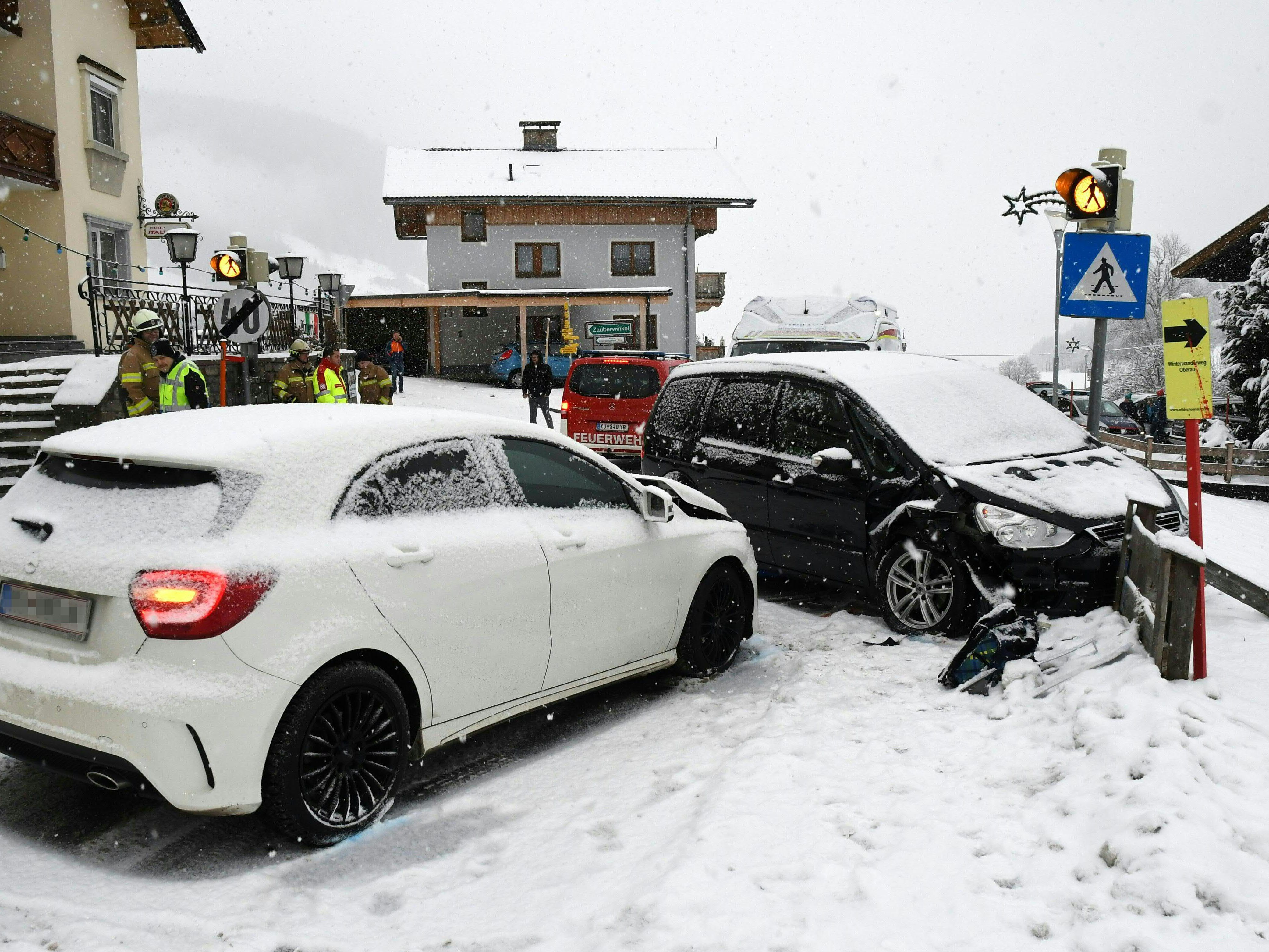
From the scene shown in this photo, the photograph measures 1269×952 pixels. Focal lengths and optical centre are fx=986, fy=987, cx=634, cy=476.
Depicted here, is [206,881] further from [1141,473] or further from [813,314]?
[813,314]

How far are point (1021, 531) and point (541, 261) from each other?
38358 millimetres

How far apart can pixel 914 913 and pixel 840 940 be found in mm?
285

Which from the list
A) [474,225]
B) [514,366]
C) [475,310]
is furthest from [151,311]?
[474,225]

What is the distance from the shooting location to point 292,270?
22.7m

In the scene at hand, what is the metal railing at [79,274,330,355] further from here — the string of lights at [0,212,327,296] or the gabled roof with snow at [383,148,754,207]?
the gabled roof with snow at [383,148,754,207]

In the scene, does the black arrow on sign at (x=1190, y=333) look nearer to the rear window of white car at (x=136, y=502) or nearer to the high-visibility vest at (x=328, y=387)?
the rear window of white car at (x=136, y=502)

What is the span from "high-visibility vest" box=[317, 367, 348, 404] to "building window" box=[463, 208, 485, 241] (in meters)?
30.2

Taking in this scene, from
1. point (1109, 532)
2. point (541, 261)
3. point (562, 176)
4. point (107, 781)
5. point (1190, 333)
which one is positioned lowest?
point (107, 781)

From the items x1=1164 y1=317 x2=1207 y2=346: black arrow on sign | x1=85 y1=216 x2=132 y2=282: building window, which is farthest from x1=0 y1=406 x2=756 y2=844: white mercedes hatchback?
x1=85 y1=216 x2=132 y2=282: building window

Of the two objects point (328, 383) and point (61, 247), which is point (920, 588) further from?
point (61, 247)

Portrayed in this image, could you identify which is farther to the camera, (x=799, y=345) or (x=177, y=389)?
(x=799, y=345)

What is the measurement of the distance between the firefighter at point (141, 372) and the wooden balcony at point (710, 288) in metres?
39.1

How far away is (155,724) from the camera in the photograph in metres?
3.19

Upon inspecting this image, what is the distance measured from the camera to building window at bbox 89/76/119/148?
822 inches
